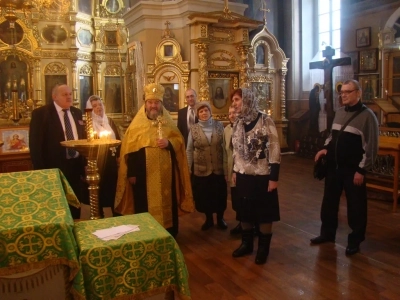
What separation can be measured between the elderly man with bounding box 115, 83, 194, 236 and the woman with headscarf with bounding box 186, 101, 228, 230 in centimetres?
29

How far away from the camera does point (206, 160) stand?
4406mm

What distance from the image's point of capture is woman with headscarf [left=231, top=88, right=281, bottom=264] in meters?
3.43

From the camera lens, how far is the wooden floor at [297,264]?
3.04 meters

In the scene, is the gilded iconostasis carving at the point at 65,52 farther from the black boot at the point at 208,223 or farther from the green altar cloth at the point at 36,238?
the green altar cloth at the point at 36,238

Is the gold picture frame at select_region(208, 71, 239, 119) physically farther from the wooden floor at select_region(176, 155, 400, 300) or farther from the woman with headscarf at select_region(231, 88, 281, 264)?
the woman with headscarf at select_region(231, 88, 281, 264)

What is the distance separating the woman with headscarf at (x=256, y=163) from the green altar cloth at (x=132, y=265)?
4.91 ft

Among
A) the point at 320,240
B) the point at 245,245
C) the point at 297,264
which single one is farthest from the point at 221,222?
the point at 297,264

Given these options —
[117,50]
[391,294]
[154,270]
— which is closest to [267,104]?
[117,50]

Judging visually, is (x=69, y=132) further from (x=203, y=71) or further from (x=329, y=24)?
(x=329, y=24)

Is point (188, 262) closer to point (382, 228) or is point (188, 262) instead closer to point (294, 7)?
point (382, 228)

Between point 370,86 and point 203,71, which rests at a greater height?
point 203,71

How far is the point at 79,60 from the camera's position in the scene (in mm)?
12250

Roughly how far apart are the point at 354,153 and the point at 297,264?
3.56 ft

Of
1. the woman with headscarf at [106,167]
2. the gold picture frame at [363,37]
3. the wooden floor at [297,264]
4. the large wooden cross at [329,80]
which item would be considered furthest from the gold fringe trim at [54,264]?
the gold picture frame at [363,37]
